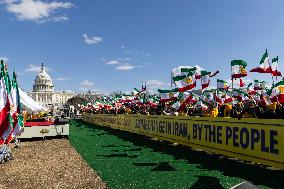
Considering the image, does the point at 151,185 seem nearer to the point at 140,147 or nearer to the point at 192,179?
the point at 192,179

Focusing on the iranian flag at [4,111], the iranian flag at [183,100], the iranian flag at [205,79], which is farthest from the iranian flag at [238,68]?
the iranian flag at [4,111]

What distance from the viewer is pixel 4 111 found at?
12.5 metres

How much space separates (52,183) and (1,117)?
3778 mm

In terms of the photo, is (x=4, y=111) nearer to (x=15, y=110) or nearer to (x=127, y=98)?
(x=15, y=110)

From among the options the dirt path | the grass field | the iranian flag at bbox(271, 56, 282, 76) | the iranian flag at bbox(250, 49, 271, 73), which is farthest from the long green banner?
the dirt path

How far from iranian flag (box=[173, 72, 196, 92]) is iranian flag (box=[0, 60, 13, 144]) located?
9479 millimetres

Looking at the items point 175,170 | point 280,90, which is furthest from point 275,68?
point 175,170

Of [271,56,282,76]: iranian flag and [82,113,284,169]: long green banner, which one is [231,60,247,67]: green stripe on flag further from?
[82,113,284,169]: long green banner

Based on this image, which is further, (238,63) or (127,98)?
(127,98)

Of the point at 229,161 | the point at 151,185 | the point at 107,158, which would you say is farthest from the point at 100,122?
the point at 151,185

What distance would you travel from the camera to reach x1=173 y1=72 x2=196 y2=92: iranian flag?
19375mm

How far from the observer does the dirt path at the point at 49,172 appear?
9720 millimetres

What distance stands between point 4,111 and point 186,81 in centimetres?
1001

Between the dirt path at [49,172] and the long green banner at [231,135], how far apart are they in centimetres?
466
